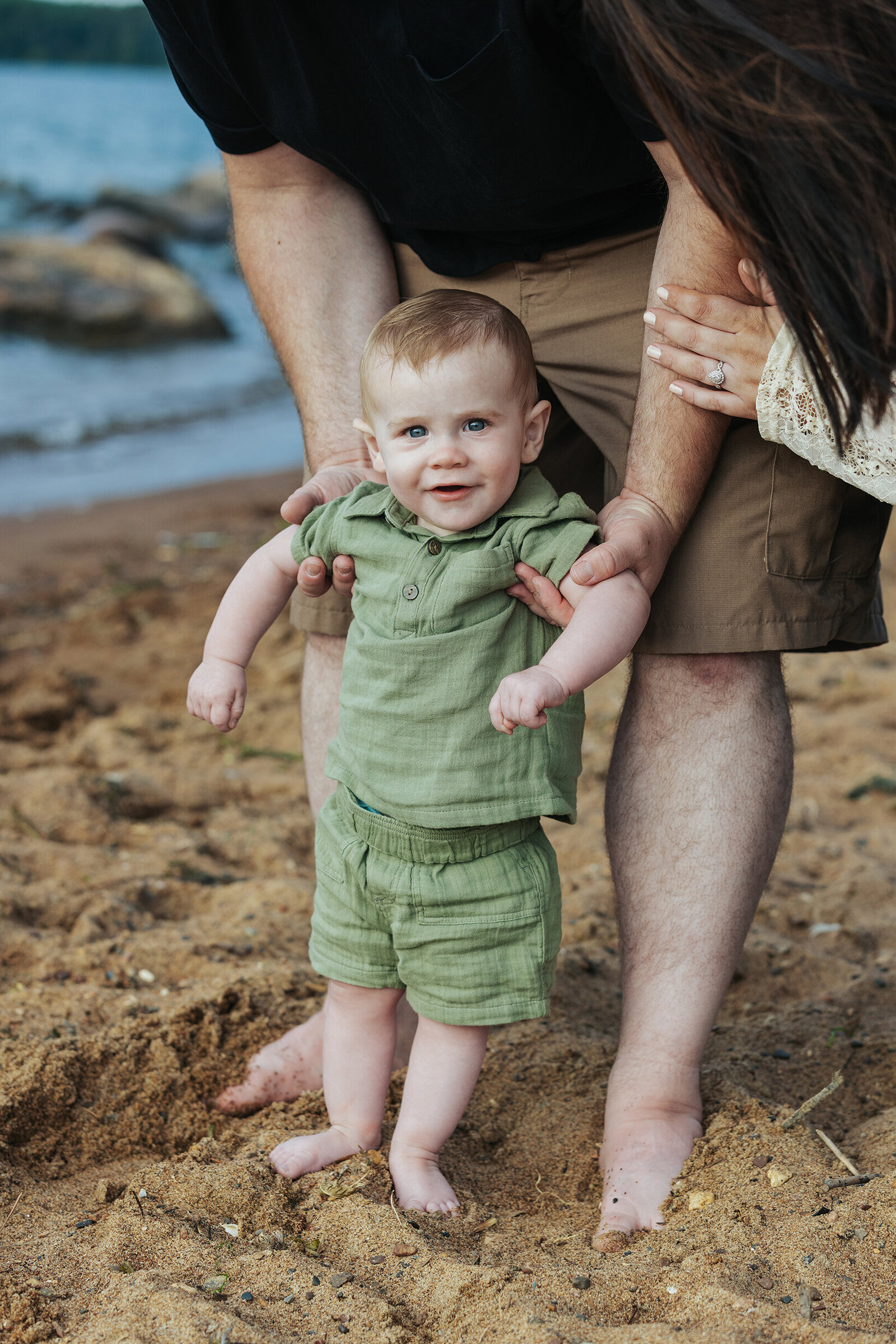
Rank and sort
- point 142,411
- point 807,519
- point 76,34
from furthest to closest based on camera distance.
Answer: point 76,34 → point 142,411 → point 807,519

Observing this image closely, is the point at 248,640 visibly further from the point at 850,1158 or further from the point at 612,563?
the point at 850,1158

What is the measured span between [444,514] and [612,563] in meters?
0.26

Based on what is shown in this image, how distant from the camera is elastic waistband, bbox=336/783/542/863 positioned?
5.96 feet

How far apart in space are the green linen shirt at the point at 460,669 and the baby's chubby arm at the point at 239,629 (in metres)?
0.20

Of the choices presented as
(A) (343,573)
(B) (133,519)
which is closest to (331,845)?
(A) (343,573)

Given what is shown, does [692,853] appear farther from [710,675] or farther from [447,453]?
[447,453]

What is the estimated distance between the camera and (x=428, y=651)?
5.84ft

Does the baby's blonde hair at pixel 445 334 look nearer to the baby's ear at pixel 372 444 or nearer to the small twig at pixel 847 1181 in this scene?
the baby's ear at pixel 372 444

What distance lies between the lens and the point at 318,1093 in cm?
217

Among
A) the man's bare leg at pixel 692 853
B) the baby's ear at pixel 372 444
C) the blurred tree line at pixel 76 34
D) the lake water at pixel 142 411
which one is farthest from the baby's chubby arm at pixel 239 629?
the blurred tree line at pixel 76 34

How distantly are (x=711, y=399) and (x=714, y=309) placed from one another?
0.42ft

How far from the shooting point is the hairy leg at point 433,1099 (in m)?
1.87

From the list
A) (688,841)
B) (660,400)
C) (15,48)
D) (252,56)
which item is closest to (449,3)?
(252,56)

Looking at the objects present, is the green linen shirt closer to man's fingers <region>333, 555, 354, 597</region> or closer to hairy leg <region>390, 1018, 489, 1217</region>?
man's fingers <region>333, 555, 354, 597</region>
